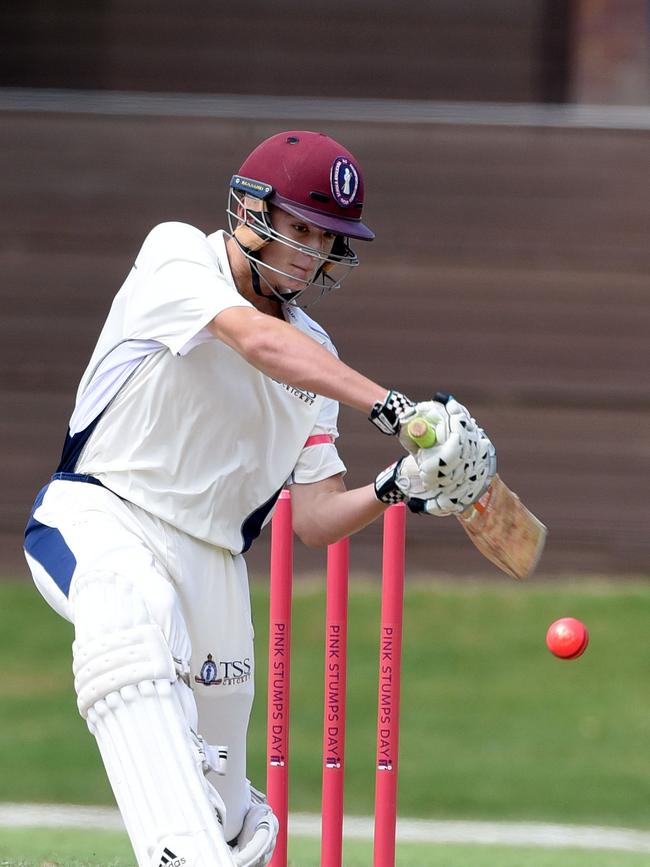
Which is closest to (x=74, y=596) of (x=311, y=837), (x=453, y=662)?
(x=311, y=837)

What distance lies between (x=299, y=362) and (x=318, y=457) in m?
0.64

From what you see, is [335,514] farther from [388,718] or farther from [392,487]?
[388,718]

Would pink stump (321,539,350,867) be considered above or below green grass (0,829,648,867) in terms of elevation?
above

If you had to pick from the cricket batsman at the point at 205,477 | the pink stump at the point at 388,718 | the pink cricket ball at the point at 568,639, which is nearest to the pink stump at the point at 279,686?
the pink stump at the point at 388,718

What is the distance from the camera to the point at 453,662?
8.19 m

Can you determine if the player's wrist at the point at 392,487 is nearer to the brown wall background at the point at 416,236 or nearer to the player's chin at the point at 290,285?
the player's chin at the point at 290,285

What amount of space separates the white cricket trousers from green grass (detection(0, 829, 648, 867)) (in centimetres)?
109

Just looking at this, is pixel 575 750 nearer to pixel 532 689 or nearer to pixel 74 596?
pixel 532 689

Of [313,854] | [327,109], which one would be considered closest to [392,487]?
[313,854]

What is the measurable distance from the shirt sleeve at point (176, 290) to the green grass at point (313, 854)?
1777mm

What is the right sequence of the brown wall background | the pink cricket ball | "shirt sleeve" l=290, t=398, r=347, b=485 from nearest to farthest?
"shirt sleeve" l=290, t=398, r=347, b=485
the pink cricket ball
the brown wall background

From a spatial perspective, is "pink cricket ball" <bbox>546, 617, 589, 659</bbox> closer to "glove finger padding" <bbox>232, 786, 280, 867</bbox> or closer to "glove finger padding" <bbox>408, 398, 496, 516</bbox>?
"glove finger padding" <bbox>232, 786, 280, 867</bbox>

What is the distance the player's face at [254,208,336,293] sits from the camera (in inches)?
118

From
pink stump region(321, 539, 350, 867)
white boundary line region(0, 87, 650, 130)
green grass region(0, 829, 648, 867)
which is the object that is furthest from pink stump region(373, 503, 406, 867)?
white boundary line region(0, 87, 650, 130)
